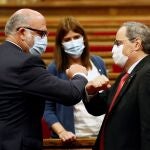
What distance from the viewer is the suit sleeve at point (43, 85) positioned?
1.57m

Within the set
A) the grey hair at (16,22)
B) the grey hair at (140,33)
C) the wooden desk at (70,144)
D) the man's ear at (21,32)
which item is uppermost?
the grey hair at (16,22)

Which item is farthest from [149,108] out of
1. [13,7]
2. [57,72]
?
[13,7]

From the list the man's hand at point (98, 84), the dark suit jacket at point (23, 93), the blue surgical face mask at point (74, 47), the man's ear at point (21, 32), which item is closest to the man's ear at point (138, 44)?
the man's hand at point (98, 84)

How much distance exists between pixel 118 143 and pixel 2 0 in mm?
3714

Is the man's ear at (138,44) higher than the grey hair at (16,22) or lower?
lower

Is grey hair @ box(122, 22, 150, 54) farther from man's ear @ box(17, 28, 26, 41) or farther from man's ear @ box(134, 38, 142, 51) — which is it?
man's ear @ box(17, 28, 26, 41)

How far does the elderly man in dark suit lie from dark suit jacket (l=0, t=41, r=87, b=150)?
0.15 meters

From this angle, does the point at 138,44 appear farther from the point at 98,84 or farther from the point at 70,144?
the point at 70,144

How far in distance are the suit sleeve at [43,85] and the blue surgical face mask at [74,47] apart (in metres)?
0.58

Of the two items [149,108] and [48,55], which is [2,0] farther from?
[149,108]

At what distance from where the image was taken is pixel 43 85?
1.57 m

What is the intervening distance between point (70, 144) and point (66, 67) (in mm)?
384

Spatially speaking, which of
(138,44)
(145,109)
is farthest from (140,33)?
(145,109)

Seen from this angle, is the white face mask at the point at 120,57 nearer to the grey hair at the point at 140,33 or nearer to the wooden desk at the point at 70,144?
the grey hair at the point at 140,33
